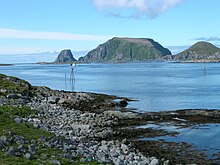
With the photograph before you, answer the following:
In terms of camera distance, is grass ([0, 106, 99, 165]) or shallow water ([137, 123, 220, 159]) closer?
grass ([0, 106, 99, 165])

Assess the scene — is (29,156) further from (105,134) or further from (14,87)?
(14,87)

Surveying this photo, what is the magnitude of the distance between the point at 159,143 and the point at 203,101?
128 feet

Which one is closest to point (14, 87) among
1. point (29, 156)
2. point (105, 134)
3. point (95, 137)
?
point (105, 134)

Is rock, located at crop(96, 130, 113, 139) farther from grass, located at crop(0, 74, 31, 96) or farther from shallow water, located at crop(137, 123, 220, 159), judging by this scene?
grass, located at crop(0, 74, 31, 96)

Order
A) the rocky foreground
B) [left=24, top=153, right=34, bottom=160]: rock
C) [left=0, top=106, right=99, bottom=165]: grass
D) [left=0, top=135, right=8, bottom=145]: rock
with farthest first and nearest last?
[left=0, top=135, right=8, bottom=145]: rock
the rocky foreground
[left=24, top=153, right=34, bottom=160]: rock
[left=0, top=106, right=99, bottom=165]: grass

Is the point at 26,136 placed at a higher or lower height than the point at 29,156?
lower

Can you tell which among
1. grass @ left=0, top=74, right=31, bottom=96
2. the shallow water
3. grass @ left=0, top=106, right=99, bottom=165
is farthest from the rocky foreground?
the shallow water

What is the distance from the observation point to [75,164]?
1742cm

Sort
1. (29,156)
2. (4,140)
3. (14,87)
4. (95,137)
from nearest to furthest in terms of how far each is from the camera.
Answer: (29,156) → (4,140) → (95,137) → (14,87)

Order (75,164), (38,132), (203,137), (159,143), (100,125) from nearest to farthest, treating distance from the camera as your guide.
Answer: (75,164)
(38,132)
(159,143)
(203,137)
(100,125)

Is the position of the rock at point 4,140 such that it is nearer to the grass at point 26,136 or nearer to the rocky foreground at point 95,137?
the rocky foreground at point 95,137

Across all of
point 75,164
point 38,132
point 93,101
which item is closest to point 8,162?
point 75,164

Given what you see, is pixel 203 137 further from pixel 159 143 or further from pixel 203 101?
pixel 203 101

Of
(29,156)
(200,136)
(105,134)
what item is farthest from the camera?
(200,136)
